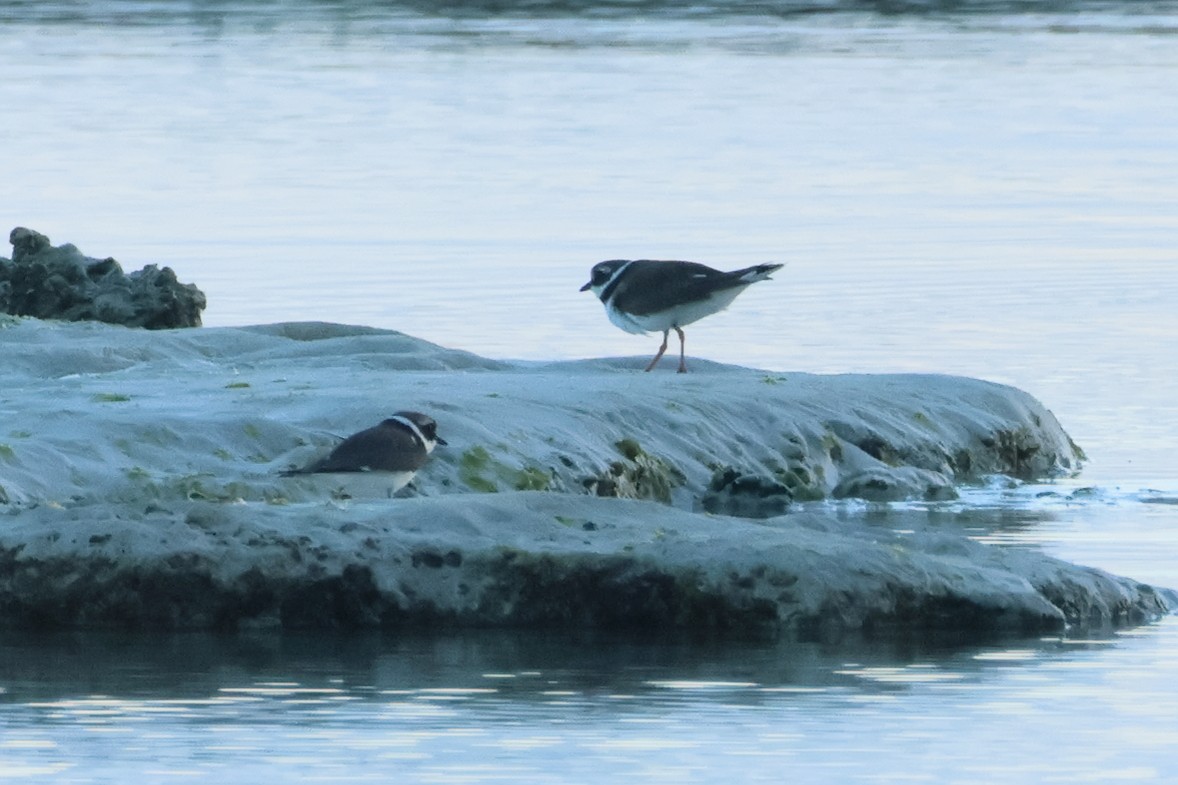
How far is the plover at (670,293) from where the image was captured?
13891mm

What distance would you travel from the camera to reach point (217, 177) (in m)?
26.5

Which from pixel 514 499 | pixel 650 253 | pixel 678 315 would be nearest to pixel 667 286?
pixel 678 315

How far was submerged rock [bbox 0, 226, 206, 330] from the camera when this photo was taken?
52.0ft

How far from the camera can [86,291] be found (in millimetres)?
16094

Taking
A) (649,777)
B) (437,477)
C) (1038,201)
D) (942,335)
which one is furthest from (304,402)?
(1038,201)

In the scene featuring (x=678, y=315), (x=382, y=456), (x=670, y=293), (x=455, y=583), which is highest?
(x=670, y=293)

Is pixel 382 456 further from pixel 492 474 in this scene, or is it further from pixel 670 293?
pixel 670 293

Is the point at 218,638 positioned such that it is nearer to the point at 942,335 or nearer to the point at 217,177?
the point at 942,335

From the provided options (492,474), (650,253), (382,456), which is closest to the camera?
(382,456)

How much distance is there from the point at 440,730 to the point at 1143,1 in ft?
189

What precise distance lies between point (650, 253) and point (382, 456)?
11.4 m

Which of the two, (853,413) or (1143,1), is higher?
(1143,1)

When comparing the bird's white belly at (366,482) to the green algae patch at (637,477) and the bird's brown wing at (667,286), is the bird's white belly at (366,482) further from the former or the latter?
the bird's brown wing at (667,286)

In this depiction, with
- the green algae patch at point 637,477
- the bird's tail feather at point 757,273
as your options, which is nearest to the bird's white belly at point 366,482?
the green algae patch at point 637,477
